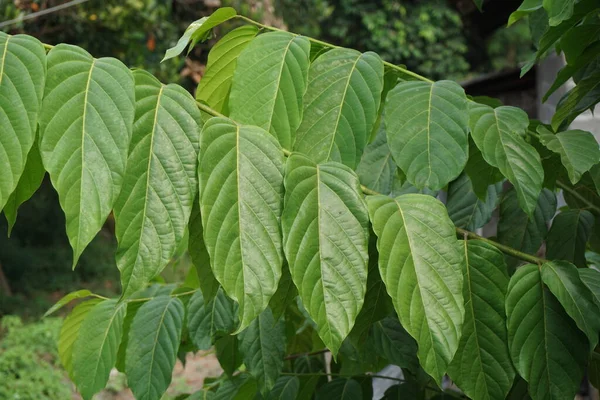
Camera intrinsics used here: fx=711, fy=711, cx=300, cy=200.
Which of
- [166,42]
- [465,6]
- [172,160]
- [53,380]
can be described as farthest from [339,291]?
[166,42]

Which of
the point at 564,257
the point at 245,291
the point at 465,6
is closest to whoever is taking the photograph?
the point at 245,291

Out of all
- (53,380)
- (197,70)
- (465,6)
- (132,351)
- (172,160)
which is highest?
(172,160)

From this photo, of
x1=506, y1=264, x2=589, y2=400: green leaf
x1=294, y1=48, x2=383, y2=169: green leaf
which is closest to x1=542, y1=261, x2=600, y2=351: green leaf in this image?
x1=506, y1=264, x2=589, y2=400: green leaf

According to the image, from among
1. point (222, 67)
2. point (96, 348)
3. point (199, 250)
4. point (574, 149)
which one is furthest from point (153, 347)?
point (574, 149)

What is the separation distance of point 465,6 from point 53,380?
3.42 metres

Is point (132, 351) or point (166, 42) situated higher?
point (132, 351)

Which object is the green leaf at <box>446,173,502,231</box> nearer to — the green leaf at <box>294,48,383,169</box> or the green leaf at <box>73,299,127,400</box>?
the green leaf at <box>294,48,383,169</box>

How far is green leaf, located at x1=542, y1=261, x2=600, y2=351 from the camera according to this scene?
77 centimetres

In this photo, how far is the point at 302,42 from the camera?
82cm

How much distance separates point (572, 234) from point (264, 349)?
47cm

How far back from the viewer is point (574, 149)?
85 cm

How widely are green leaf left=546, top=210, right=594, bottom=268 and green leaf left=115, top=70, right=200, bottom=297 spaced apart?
1.91 feet

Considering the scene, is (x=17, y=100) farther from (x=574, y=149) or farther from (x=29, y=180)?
(x=574, y=149)

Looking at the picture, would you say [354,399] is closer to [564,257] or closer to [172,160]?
[564,257]
